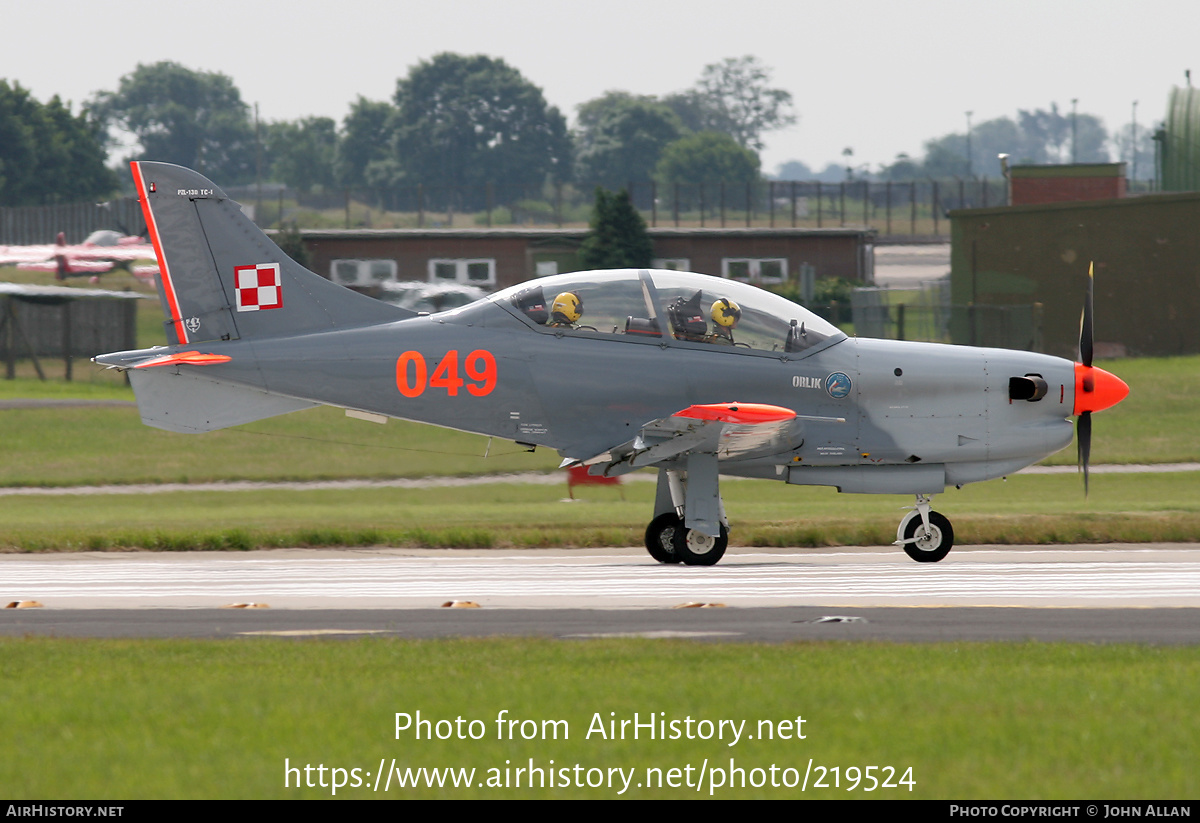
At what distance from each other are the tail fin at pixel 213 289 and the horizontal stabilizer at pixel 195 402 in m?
0.56

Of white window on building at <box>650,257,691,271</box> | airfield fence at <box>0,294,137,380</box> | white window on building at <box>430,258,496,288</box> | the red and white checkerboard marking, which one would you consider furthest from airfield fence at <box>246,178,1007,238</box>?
the red and white checkerboard marking

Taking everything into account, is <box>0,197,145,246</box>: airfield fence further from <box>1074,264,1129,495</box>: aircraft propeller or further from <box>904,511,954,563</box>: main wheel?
<box>1074,264,1129,495</box>: aircraft propeller

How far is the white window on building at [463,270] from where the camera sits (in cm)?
5938

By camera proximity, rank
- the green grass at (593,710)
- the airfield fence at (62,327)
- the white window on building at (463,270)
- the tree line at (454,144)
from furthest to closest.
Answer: the tree line at (454,144), the white window on building at (463,270), the airfield fence at (62,327), the green grass at (593,710)

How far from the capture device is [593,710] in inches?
274

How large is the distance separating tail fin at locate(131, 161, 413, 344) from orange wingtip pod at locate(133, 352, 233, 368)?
38 cm

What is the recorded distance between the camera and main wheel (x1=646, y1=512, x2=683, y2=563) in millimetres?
14438

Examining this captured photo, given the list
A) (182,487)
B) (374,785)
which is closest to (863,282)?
(182,487)

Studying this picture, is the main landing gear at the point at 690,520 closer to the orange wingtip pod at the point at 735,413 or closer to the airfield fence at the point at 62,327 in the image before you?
the orange wingtip pod at the point at 735,413

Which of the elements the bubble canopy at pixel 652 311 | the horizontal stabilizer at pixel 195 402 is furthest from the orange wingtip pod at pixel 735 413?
the horizontal stabilizer at pixel 195 402

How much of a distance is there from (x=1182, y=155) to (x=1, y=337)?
42.6 m

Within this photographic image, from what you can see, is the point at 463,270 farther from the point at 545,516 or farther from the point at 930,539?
the point at 930,539

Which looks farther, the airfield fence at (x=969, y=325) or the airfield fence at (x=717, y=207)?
the airfield fence at (x=717, y=207)

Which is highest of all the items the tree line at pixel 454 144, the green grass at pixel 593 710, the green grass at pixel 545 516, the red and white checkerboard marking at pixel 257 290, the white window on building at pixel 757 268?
the tree line at pixel 454 144
